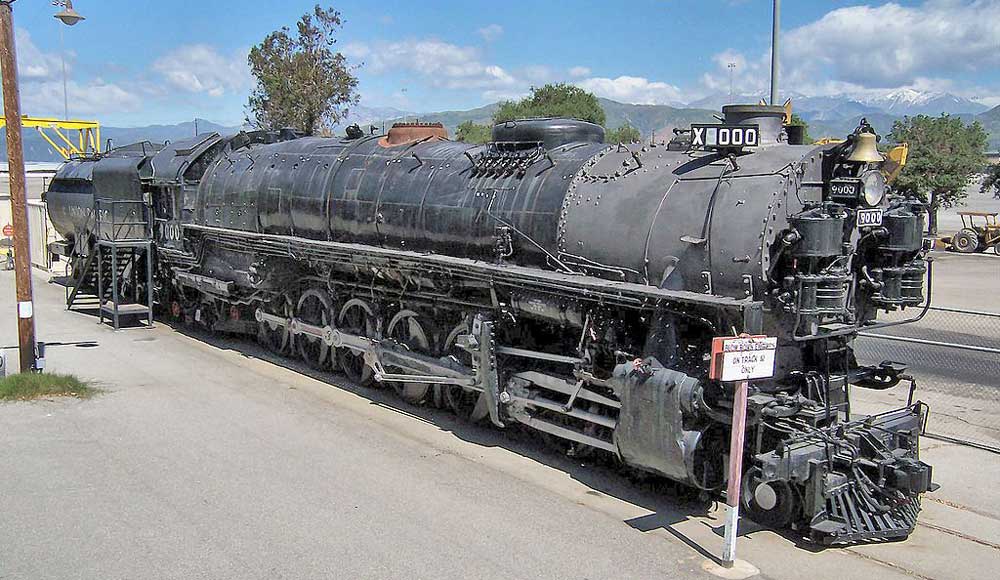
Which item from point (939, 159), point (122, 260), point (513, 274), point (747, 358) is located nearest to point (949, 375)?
point (513, 274)

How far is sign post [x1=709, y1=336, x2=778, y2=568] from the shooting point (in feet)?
20.7

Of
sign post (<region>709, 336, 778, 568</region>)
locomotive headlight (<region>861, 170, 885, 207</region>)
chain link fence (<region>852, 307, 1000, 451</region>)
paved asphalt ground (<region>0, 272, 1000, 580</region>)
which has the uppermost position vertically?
locomotive headlight (<region>861, 170, 885, 207</region>)

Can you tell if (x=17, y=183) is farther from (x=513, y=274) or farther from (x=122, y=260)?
(x=513, y=274)

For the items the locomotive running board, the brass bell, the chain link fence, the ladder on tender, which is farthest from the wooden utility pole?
the chain link fence

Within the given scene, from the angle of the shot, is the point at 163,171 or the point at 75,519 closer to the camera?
the point at 75,519

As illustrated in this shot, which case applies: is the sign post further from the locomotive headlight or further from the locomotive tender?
the locomotive headlight

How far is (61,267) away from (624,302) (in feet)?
81.4

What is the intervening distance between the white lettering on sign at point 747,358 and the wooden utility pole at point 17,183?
9.84 meters

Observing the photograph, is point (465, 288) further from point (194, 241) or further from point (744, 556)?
point (194, 241)

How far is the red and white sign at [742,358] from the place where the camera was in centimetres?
630

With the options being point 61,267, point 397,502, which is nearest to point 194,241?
point 397,502

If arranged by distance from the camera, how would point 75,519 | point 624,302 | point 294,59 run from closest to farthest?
point 75,519 < point 624,302 < point 294,59

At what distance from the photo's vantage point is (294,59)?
3136 cm

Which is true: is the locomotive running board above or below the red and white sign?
above
